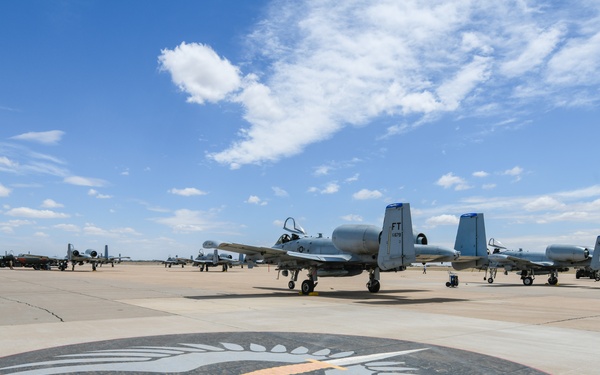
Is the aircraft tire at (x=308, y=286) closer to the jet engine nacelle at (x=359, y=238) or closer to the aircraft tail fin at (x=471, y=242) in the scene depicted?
the jet engine nacelle at (x=359, y=238)

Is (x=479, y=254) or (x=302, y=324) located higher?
(x=479, y=254)

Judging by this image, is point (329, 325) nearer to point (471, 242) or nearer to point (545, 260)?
point (471, 242)

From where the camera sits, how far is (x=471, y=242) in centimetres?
2386

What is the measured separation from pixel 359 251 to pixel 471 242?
6.28m

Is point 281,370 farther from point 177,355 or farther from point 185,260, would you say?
point 185,260

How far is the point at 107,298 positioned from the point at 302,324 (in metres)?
10.7

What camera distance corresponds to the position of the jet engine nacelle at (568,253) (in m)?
37.8

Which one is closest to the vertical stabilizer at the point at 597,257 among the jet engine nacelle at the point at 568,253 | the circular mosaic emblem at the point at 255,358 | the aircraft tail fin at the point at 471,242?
the jet engine nacelle at the point at 568,253

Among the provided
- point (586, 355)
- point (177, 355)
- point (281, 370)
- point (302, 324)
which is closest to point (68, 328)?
point (177, 355)

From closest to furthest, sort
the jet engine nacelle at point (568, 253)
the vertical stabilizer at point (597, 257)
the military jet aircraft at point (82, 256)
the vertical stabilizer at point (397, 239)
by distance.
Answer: the vertical stabilizer at point (397, 239) → the vertical stabilizer at point (597, 257) → the jet engine nacelle at point (568, 253) → the military jet aircraft at point (82, 256)

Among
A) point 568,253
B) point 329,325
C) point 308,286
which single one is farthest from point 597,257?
point 329,325

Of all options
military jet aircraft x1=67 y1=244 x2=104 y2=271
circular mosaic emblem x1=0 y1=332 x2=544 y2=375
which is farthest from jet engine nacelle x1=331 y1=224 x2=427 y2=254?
military jet aircraft x1=67 y1=244 x2=104 y2=271

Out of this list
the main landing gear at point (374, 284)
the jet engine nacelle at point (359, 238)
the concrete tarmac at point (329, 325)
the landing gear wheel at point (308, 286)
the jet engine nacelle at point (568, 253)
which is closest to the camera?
the concrete tarmac at point (329, 325)

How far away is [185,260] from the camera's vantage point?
359ft
